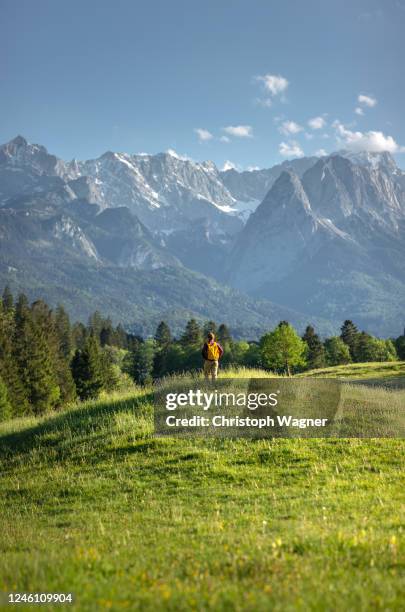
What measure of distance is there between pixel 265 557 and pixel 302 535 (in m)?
1.59

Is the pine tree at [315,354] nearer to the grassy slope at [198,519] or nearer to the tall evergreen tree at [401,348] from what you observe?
the tall evergreen tree at [401,348]

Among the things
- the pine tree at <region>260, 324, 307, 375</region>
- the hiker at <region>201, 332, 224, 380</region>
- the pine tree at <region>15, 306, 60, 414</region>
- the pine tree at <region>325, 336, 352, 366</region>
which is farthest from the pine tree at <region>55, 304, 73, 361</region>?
the hiker at <region>201, 332, 224, 380</region>

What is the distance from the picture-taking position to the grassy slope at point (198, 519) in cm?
720

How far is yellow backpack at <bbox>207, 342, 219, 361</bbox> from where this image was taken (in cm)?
2391

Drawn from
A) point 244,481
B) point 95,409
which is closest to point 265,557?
point 244,481

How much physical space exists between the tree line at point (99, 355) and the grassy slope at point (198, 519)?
19900 mm

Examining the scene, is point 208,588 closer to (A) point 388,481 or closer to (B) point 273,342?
(A) point 388,481

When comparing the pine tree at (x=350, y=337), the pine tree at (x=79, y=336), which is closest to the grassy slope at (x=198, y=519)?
the pine tree at (x=350, y=337)

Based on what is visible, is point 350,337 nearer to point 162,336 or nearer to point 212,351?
point 162,336

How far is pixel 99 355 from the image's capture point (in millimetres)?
84875

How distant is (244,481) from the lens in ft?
51.5

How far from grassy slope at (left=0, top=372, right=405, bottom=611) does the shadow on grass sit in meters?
0.11

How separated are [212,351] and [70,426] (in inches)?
294

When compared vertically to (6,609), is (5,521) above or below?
below
